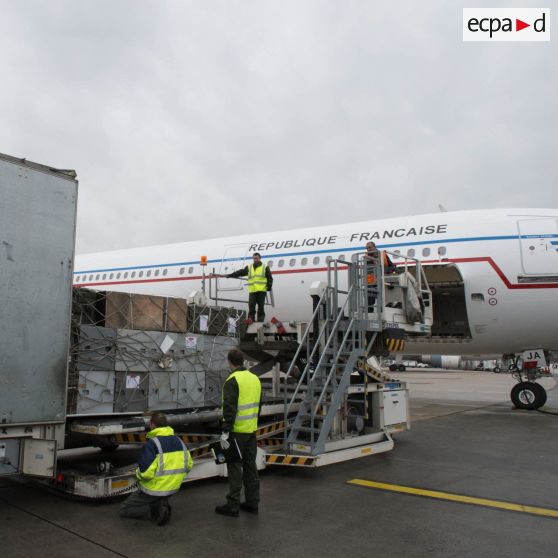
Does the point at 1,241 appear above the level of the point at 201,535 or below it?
above

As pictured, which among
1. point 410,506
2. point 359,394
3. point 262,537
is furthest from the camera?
point 359,394

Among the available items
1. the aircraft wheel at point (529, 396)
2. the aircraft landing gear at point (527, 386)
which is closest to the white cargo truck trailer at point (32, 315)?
the aircraft landing gear at point (527, 386)

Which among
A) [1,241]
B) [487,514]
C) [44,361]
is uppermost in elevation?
[1,241]

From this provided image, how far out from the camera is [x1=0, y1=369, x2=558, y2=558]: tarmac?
4.53 meters

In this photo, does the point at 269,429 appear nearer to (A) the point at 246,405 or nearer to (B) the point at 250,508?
(B) the point at 250,508

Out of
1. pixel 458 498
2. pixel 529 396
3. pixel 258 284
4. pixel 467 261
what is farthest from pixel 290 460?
pixel 529 396

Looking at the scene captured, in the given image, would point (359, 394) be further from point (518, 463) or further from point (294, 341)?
point (518, 463)

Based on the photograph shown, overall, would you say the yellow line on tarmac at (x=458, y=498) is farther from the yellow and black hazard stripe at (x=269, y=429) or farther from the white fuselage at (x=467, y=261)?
the white fuselage at (x=467, y=261)

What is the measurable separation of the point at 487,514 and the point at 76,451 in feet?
21.3

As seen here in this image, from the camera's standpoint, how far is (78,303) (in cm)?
642

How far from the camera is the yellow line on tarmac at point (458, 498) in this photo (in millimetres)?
5636

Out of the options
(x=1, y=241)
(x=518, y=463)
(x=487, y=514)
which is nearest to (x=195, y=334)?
(x=1, y=241)

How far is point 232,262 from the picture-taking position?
48.7ft

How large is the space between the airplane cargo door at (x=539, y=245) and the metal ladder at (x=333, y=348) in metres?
4.72
